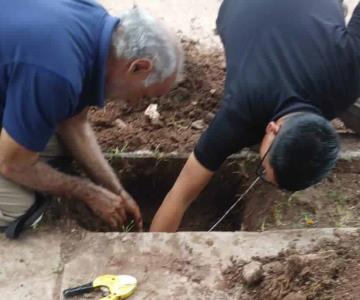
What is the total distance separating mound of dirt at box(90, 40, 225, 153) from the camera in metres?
4.39

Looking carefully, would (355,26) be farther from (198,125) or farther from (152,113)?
(152,113)

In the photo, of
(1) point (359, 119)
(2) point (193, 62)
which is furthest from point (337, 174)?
(2) point (193, 62)

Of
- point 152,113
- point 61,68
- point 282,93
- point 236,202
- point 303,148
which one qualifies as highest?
point 61,68

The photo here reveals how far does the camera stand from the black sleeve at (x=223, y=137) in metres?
3.59

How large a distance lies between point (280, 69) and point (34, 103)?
1.19 m

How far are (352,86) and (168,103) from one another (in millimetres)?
1277

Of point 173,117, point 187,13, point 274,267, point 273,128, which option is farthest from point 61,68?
point 187,13

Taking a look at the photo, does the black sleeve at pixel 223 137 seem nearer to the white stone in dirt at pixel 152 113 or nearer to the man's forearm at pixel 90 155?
the man's forearm at pixel 90 155

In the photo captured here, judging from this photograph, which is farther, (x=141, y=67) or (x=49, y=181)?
(x=49, y=181)

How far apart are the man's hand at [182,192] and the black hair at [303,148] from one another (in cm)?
44

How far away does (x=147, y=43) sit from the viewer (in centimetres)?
320

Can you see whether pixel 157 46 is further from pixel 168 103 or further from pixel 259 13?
pixel 168 103

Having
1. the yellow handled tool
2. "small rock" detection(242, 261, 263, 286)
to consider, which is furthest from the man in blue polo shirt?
"small rock" detection(242, 261, 263, 286)

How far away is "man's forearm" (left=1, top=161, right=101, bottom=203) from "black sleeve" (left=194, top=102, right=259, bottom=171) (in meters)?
0.55
